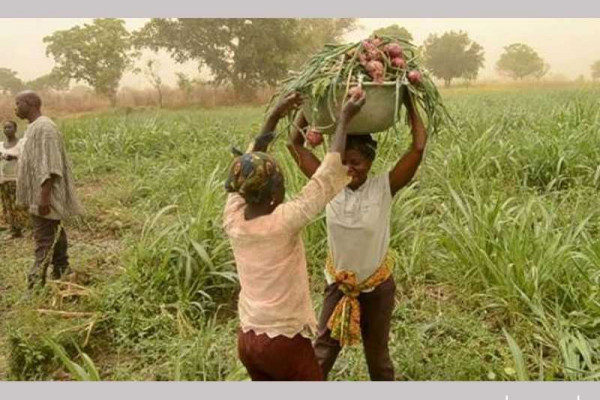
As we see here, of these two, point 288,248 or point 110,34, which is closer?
point 288,248

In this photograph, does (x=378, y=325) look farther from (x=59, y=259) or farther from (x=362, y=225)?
(x=59, y=259)

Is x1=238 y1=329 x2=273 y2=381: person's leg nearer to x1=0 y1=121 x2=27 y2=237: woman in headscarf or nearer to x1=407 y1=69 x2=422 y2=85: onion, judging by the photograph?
x1=407 y1=69 x2=422 y2=85: onion

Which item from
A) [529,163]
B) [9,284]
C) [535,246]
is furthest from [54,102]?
[535,246]

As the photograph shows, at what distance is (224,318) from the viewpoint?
363 centimetres

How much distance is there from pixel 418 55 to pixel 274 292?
0.95 metres

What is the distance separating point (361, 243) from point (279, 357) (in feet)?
1.65

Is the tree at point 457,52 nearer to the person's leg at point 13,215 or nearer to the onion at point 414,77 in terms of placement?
the person's leg at point 13,215

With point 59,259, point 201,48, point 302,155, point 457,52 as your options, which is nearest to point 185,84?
point 201,48

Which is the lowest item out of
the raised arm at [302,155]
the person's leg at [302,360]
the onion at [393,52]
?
the person's leg at [302,360]

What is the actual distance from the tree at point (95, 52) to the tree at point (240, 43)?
2.27ft

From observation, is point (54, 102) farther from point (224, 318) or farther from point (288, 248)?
point (288, 248)

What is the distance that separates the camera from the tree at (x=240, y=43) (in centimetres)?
1438

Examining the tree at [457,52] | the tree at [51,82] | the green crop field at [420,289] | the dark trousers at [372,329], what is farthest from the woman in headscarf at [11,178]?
the tree at [457,52]

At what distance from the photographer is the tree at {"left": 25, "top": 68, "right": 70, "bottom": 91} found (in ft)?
33.7
